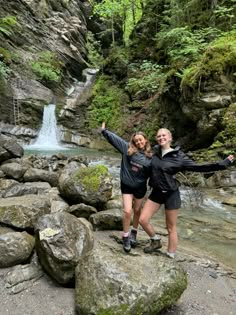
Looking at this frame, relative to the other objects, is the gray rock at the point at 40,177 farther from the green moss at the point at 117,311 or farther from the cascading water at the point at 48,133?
the cascading water at the point at 48,133

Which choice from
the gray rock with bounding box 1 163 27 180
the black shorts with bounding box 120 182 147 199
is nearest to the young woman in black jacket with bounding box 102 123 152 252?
the black shorts with bounding box 120 182 147 199

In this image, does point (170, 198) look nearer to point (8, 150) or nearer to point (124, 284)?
point (124, 284)

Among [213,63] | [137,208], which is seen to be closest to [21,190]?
[137,208]

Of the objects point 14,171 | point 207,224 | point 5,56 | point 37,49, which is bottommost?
point 207,224

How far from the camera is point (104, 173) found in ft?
21.4

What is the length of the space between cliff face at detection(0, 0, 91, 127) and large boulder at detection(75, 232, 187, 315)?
1713 centimetres

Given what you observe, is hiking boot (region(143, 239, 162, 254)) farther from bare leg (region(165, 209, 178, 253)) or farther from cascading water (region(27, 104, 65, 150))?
cascading water (region(27, 104, 65, 150))

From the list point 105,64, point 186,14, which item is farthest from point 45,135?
point 186,14

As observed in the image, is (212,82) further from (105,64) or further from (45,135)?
(105,64)

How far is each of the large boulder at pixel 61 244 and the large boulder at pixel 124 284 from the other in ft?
0.79

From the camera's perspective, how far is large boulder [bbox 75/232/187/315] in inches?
124

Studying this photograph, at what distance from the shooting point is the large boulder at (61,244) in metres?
3.80

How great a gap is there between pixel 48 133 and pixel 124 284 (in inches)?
676

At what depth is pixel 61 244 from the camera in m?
3.88
